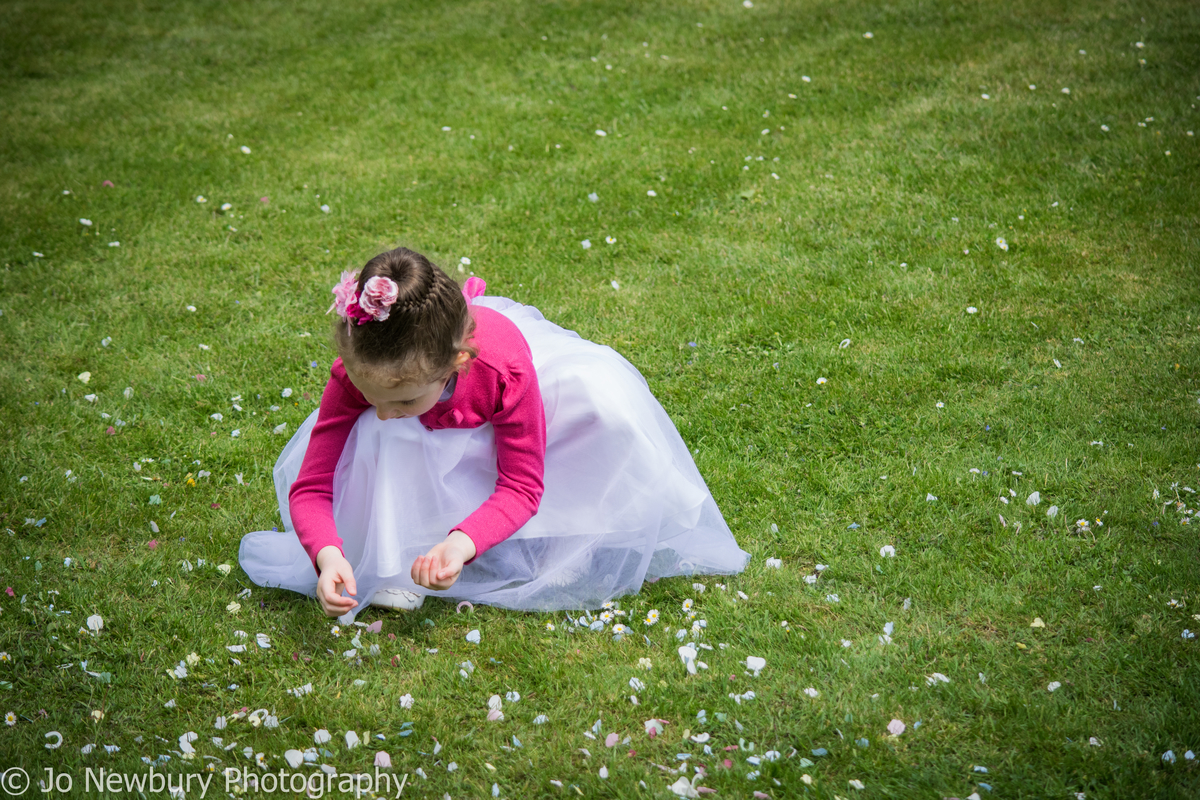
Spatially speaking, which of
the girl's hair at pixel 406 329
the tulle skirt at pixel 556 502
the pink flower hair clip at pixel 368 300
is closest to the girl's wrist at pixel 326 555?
the tulle skirt at pixel 556 502

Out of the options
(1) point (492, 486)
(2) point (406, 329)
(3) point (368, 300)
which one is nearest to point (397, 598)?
(1) point (492, 486)

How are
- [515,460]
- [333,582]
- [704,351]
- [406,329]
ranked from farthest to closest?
[704,351], [515,460], [333,582], [406,329]

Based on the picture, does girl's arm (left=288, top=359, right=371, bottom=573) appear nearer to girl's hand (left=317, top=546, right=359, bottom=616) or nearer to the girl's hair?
girl's hand (left=317, top=546, right=359, bottom=616)

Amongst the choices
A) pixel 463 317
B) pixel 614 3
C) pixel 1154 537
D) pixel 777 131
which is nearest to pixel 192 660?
pixel 463 317

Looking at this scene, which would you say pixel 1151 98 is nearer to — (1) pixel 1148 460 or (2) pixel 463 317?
(1) pixel 1148 460

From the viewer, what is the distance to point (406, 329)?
8.52ft

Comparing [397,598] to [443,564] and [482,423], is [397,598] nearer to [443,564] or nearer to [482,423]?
[443,564]

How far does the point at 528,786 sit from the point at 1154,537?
251cm

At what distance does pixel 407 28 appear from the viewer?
30.1 feet

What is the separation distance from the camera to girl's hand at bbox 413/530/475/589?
275 centimetres

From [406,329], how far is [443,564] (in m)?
0.74

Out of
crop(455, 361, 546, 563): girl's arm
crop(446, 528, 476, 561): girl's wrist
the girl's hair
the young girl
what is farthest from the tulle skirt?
the girl's hair

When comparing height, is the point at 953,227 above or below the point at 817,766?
above

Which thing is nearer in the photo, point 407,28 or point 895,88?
point 895,88
